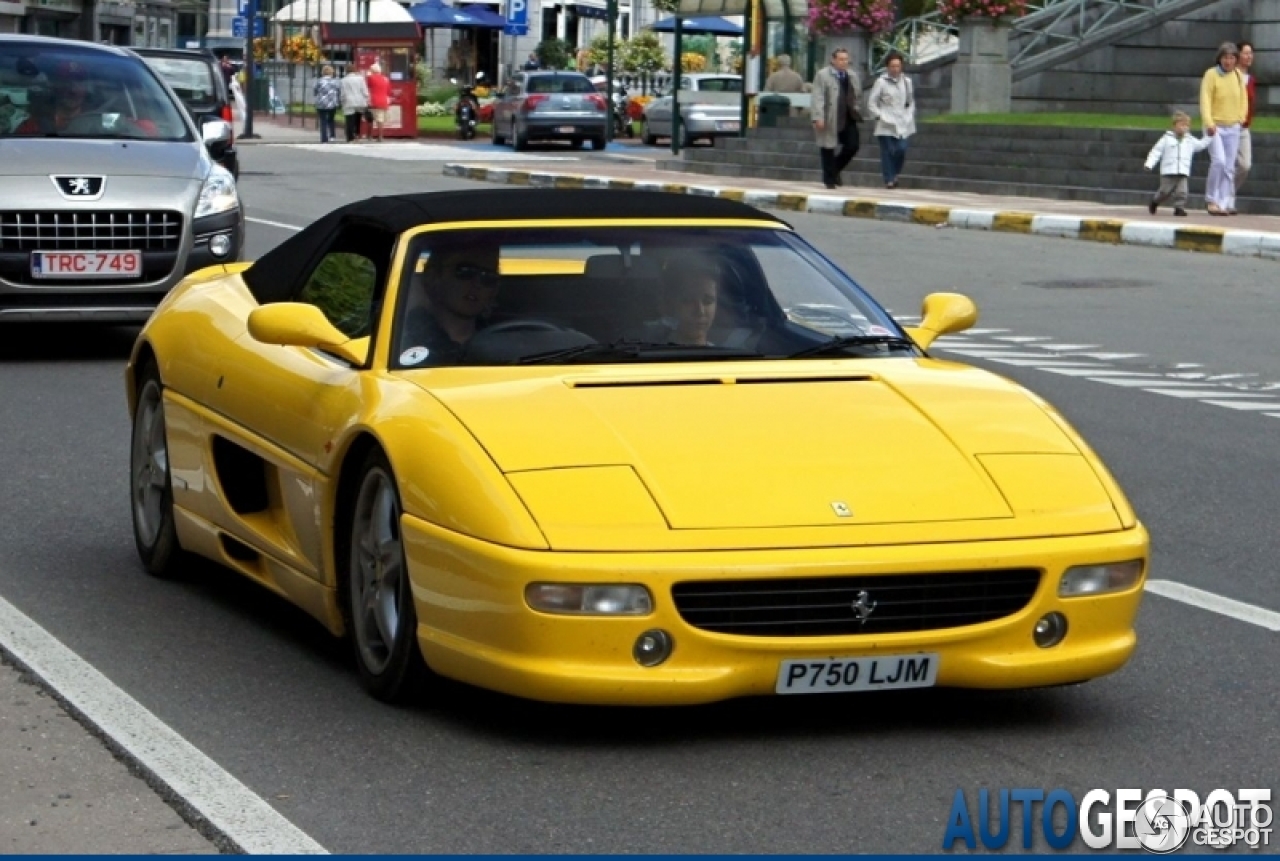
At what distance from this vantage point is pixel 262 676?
6281 millimetres

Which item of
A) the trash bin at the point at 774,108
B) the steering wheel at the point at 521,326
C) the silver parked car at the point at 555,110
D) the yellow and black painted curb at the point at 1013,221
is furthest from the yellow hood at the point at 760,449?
the silver parked car at the point at 555,110

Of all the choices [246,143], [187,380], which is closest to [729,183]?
[246,143]

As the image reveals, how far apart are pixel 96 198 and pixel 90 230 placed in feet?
0.56

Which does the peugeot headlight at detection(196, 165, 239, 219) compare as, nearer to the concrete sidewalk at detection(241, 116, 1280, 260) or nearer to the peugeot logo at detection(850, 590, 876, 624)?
the peugeot logo at detection(850, 590, 876, 624)

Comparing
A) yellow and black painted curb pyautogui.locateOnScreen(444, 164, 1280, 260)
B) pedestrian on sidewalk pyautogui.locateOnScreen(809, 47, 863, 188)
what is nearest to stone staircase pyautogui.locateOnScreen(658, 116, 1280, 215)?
pedestrian on sidewalk pyautogui.locateOnScreen(809, 47, 863, 188)

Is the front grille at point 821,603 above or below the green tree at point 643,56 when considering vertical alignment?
below

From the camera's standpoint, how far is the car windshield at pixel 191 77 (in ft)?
96.2

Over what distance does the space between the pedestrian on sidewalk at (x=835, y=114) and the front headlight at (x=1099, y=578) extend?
2587 cm

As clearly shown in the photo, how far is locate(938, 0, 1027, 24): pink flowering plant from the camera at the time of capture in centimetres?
3641

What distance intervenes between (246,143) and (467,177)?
47.4 ft

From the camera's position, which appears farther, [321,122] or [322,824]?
[321,122]

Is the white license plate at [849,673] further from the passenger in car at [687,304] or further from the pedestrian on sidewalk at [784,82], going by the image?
the pedestrian on sidewalk at [784,82]

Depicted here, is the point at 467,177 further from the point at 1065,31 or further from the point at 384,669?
the point at 384,669

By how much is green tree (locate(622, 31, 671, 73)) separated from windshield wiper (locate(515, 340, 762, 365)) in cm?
7438
